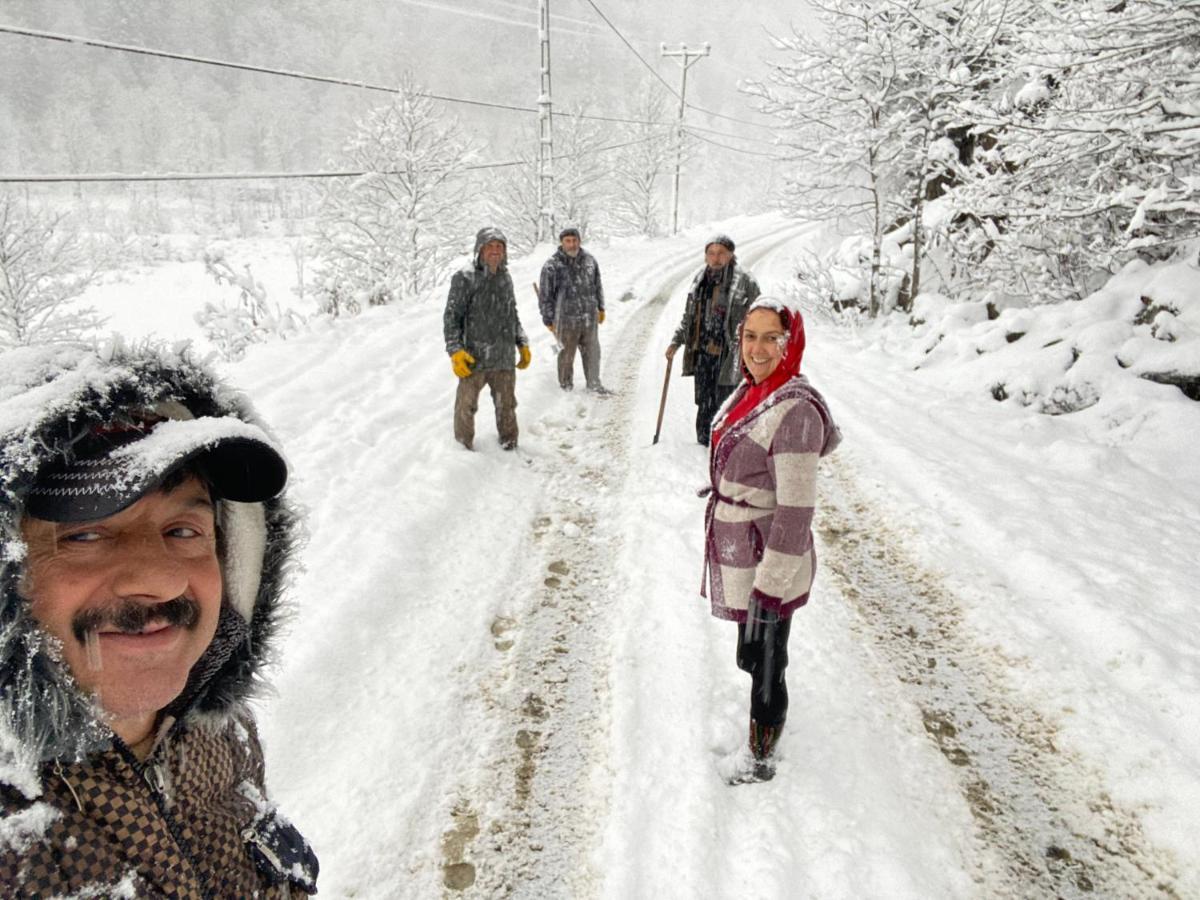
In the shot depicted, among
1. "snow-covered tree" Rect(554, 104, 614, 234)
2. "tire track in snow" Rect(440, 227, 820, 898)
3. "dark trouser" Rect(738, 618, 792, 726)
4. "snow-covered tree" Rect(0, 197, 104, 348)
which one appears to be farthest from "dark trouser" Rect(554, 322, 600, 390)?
"snow-covered tree" Rect(554, 104, 614, 234)

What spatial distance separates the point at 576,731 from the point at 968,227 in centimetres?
1181

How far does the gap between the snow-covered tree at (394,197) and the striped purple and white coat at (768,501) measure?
19.7 m

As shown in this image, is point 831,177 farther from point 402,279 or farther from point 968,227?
point 402,279

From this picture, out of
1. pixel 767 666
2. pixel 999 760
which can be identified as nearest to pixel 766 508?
pixel 767 666

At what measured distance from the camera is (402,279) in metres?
21.4

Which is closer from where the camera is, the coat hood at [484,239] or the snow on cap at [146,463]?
the snow on cap at [146,463]

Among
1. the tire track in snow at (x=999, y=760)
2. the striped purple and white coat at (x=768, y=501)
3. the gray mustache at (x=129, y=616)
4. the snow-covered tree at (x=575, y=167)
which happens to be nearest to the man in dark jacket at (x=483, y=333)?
the tire track in snow at (x=999, y=760)

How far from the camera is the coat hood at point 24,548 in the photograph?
2.59 ft

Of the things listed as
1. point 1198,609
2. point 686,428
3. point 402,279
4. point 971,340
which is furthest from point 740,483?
point 402,279

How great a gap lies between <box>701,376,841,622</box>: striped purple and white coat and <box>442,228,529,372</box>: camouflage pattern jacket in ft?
11.8

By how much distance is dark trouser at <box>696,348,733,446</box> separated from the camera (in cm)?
611

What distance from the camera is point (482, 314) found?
564 centimetres

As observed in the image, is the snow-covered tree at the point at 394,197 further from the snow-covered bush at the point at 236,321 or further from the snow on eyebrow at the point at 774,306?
the snow on eyebrow at the point at 774,306

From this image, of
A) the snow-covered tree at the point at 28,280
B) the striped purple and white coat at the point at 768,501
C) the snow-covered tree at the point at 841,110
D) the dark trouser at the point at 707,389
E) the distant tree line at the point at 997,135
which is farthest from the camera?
the snow-covered tree at the point at 28,280
